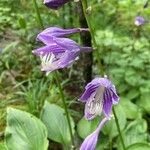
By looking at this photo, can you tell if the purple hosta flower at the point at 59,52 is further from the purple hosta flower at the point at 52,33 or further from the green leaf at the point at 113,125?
the green leaf at the point at 113,125

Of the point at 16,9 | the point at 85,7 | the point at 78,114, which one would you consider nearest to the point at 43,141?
the point at 78,114

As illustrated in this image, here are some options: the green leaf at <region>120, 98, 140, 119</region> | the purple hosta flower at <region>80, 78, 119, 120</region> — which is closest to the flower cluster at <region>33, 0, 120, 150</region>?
the purple hosta flower at <region>80, 78, 119, 120</region>

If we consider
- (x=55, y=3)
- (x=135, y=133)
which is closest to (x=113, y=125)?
(x=135, y=133)

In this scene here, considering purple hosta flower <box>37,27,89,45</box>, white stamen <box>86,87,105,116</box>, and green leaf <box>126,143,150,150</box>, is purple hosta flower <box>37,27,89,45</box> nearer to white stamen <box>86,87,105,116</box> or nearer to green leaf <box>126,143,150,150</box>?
white stamen <box>86,87,105,116</box>

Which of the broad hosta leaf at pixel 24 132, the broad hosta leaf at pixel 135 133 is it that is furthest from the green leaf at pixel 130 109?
the broad hosta leaf at pixel 24 132

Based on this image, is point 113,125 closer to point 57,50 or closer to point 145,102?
point 145,102

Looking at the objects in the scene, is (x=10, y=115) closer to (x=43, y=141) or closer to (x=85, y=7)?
(x=43, y=141)
